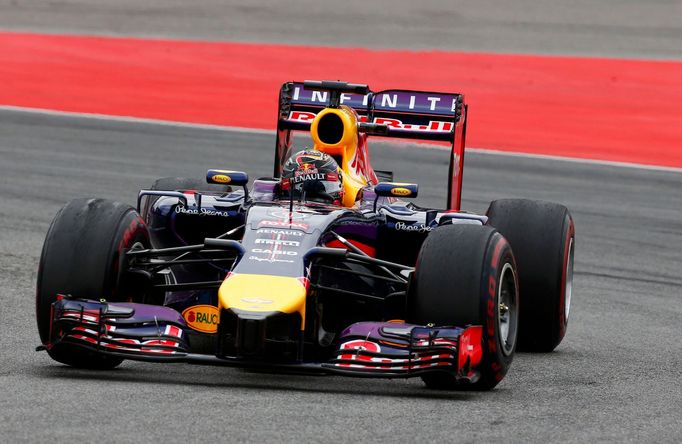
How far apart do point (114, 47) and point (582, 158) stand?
15.1m

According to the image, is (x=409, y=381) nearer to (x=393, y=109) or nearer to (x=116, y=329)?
(x=116, y=329)

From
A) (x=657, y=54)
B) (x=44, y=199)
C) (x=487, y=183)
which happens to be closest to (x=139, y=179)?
(x=44, y=199)

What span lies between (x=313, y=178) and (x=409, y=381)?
1.83 metres

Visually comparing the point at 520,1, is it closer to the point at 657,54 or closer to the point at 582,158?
the point at 657,54

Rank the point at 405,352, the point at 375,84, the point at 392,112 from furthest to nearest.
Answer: the point at 375,84
the point at 392,112
the point at 405,352

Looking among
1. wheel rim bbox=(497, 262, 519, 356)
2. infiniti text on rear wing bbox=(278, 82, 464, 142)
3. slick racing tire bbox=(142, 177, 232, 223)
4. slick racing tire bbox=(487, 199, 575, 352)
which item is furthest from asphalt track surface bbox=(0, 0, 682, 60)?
wheel rim bbox=(497, 262, 519, 356)

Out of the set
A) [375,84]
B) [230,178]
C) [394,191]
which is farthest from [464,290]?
[375,84]

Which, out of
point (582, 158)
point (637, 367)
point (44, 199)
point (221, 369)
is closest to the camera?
point (221, 369)

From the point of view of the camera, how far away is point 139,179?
60.5 ft

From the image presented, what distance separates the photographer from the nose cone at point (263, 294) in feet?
26.0

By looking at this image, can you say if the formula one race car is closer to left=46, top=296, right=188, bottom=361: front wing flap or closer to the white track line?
left=46, top=296, right=188, bottom=361: front wing flap

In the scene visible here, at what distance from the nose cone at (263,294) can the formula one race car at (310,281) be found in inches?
0.4

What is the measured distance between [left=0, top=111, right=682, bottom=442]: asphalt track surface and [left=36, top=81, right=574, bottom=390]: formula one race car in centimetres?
20

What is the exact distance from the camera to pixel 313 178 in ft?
32.4
